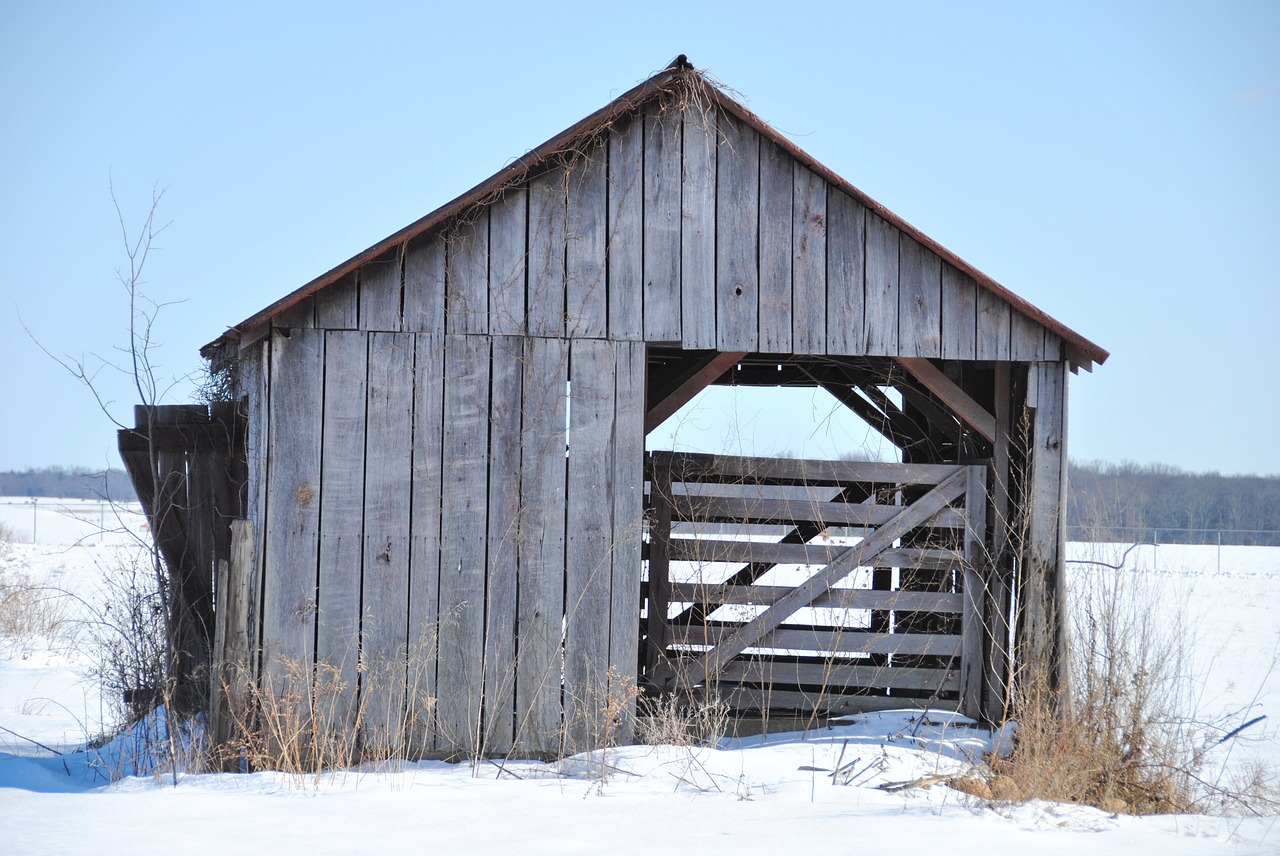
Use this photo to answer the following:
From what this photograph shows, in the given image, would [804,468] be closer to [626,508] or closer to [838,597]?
[838,597]

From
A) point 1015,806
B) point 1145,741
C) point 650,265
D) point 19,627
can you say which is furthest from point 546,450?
point 19,627

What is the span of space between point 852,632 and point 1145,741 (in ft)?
10.0

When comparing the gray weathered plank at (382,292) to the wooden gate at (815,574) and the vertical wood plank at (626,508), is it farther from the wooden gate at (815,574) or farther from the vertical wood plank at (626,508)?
the wooden gate at (815,574)

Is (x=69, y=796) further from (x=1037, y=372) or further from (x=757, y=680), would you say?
(x=1037, y=372)

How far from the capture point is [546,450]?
23.2 ft

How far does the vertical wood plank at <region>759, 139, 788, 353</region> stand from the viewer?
7242mm

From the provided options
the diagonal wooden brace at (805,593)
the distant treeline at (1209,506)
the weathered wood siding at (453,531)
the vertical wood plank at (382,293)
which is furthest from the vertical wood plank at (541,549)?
the distant treeline at (1209,506)

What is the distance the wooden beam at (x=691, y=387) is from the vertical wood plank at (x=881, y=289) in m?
0.98

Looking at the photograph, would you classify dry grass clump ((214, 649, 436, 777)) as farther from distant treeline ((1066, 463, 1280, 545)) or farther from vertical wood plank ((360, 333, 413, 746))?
distant treeline ((1066, 463, 1280, 545))

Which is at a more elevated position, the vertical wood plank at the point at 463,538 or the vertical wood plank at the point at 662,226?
the vertical wood plank at the point at 662,226

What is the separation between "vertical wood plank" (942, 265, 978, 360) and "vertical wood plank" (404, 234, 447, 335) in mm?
3579

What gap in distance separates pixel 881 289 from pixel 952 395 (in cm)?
137

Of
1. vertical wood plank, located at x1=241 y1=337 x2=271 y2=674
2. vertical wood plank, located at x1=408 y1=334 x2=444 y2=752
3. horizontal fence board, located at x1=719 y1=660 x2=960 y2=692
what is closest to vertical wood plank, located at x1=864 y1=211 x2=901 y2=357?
horizontal fence board, located at x1=719 y1=660 x2=960 y2=692

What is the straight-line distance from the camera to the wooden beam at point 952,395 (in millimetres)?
7898
